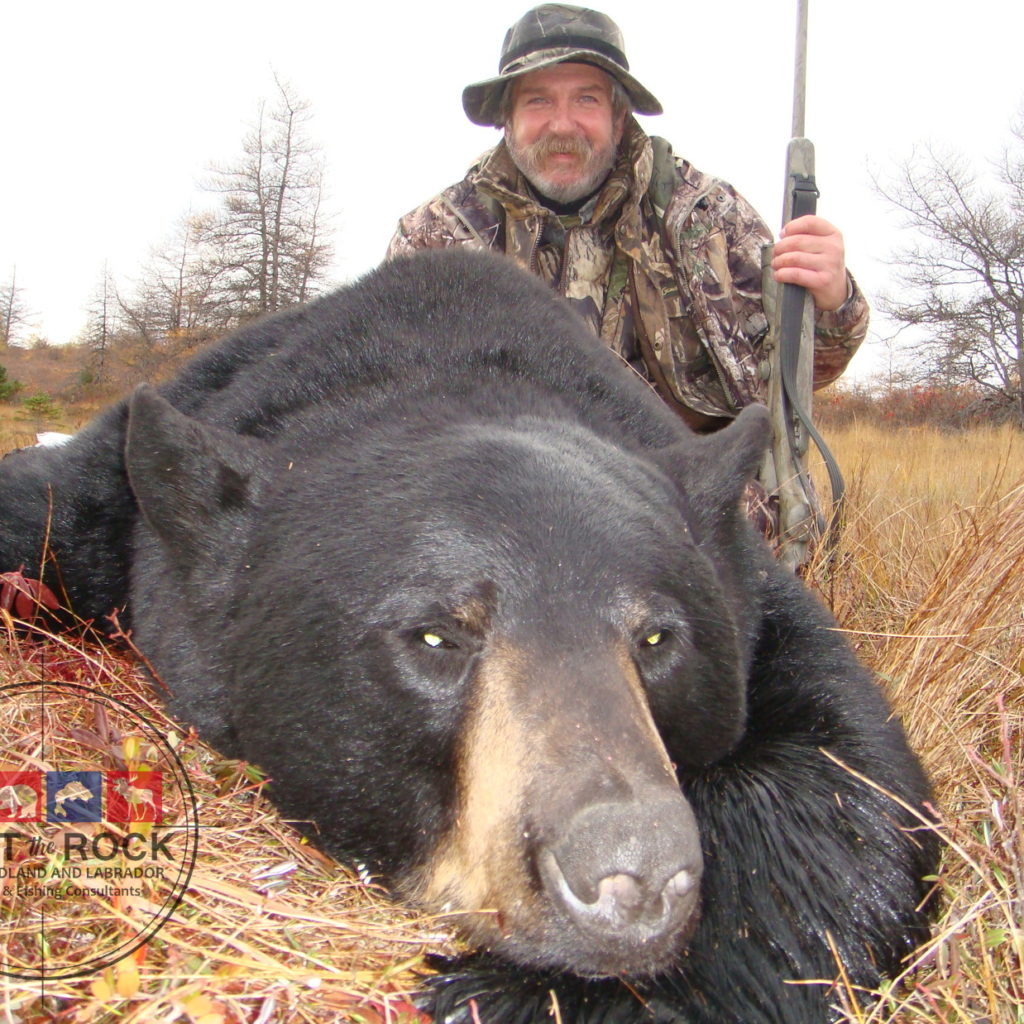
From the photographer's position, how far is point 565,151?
455 cm

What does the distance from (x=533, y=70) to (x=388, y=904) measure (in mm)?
3835

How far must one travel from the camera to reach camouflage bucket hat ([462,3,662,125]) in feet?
14.6

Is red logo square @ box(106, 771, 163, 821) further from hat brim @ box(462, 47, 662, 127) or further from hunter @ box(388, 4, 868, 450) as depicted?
hat brim @ box(462, 47, 662, 127)

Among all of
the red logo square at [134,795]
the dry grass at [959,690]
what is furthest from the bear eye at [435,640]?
the dry grass at [959,690]

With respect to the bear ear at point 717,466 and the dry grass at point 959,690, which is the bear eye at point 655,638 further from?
the dry grass at point 959,690

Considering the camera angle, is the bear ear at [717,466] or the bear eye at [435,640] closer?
the bear eye at [435,640]

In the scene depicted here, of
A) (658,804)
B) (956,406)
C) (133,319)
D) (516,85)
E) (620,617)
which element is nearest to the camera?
(658,804)

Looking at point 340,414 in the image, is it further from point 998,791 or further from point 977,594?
point 977,594

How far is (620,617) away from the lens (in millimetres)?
1663

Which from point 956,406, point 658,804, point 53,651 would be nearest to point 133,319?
point 956,406

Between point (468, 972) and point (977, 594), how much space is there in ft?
6.48

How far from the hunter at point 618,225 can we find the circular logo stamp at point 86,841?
3108 millimetres

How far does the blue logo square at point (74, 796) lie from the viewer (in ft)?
5.43

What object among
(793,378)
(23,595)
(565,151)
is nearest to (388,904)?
(23,595)
